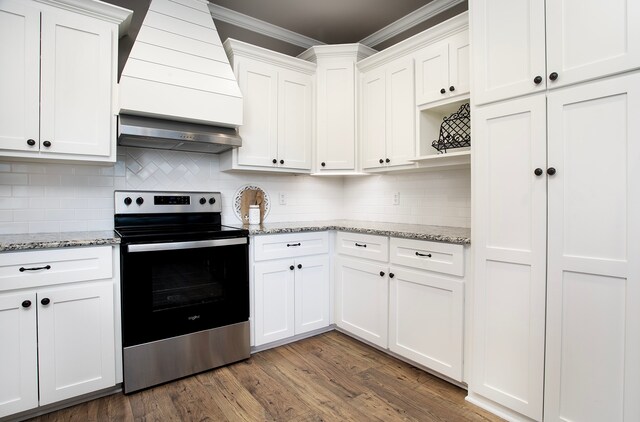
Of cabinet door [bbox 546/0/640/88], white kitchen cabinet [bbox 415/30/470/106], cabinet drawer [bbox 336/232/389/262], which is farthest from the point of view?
cabinet drawer [bbox 336/232/389/262]

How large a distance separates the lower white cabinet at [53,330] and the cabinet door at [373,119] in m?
2.05

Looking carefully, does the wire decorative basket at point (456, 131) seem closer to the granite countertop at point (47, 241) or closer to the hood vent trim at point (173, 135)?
the hood vent trim at point (173, 135)

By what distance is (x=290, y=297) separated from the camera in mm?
2754

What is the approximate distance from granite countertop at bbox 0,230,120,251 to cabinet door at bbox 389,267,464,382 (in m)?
1.83

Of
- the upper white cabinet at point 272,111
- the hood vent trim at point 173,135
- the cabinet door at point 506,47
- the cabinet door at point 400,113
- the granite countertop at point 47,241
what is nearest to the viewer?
the cabinet door at point 506,47

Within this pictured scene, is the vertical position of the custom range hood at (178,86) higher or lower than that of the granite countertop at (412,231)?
higher

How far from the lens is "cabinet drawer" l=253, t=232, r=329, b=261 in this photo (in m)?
2.60

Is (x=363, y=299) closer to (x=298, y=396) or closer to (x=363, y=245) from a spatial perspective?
(x=363, y=245)

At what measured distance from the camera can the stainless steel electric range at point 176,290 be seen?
2.05 metres

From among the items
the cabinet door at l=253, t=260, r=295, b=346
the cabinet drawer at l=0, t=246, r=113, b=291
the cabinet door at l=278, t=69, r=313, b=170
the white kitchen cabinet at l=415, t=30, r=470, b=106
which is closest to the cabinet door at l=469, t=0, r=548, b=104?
the white kitchen cabinet at l=415, t=30, r=470, b=106

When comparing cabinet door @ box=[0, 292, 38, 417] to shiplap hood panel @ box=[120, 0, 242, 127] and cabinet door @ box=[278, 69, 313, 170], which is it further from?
cabinet door @ box=[278, 69, 313, 170]

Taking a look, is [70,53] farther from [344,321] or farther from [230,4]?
[344,321]

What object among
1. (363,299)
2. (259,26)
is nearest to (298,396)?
(363,299)

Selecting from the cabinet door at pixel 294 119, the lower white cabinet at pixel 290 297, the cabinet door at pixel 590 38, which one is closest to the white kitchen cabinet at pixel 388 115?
the cabinet door at pixel 294 119
